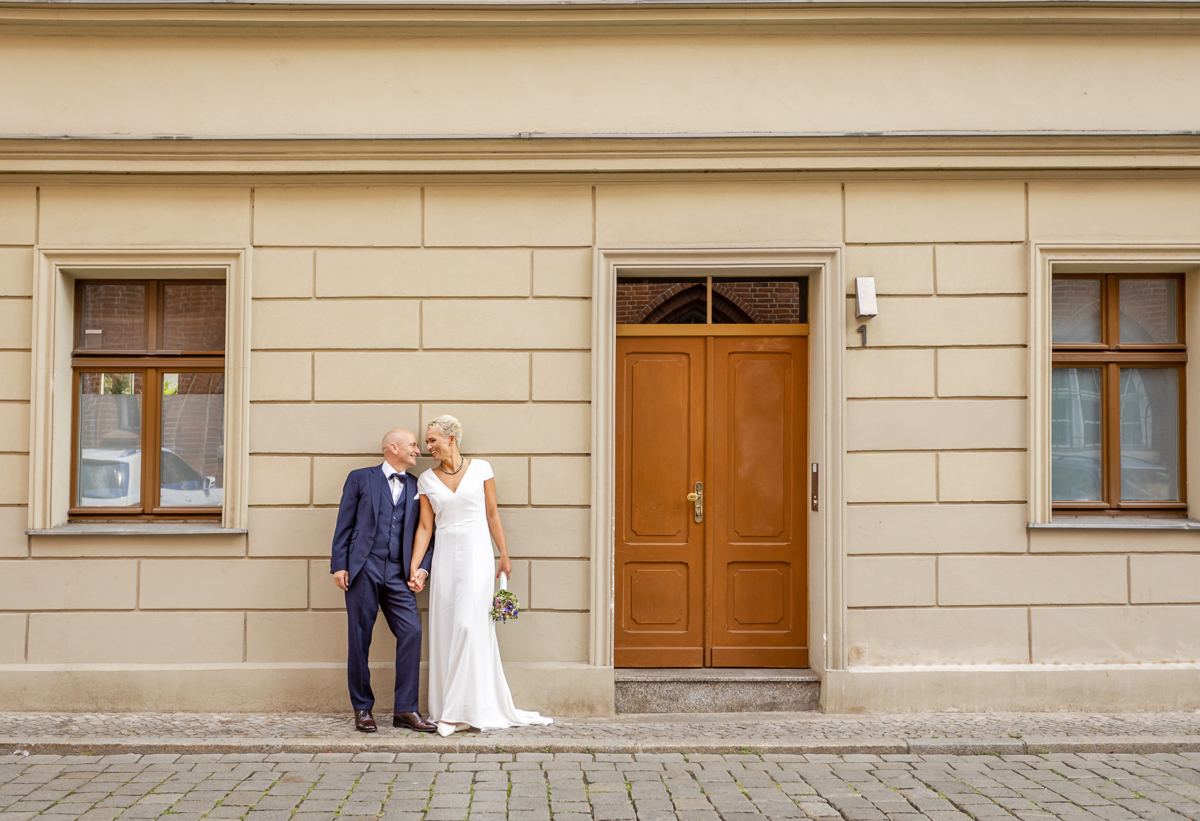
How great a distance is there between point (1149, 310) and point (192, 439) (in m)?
6.43

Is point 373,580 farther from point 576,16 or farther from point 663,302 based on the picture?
point 576,16

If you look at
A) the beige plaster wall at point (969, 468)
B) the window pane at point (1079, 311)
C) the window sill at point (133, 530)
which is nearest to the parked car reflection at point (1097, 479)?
the beige plaster wall at point (969, 468)

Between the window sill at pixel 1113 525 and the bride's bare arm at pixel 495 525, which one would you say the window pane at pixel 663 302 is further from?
the window sill at pixel 1113 525

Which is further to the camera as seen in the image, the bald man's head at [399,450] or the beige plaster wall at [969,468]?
the beige plaster wall at [969,468]

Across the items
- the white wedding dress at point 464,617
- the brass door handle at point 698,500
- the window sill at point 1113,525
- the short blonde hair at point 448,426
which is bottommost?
the white wedding dress at point 464,617

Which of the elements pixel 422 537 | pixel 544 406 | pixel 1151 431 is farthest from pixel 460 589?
pixel 1151 431

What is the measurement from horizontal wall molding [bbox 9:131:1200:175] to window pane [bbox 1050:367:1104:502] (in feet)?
4.51

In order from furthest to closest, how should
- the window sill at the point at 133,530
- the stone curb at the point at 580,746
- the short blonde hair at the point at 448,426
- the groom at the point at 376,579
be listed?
the window sill at the point at 133,530, the short blonde hair at the point at 448,426, the groom at the point at 376,579, the stone curb at the point at 580,746

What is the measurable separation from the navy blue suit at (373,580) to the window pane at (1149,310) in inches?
192

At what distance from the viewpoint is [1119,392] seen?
5.84 meters

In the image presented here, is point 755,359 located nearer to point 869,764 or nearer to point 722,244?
point 722,244

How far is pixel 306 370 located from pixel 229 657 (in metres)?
1.86

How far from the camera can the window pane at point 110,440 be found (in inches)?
229

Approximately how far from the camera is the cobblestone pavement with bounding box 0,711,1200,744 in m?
4.96
